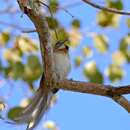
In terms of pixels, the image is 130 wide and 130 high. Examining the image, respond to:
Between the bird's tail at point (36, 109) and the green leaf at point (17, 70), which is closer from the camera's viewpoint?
the bird's tail at point (36, 109)

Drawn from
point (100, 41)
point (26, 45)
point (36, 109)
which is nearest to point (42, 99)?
point (36, 109)

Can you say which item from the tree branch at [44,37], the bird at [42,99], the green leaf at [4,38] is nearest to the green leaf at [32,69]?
the green leaf at [4,38]

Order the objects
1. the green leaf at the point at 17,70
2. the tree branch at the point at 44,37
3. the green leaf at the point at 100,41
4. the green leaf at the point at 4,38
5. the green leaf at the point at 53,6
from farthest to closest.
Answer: the green leaf at the point at 4,38, the green leaf at the point at 100,41, the green leaf at the point at 17,70, the green leaf at the point at 53,6, the tree branch at the point at 44,37

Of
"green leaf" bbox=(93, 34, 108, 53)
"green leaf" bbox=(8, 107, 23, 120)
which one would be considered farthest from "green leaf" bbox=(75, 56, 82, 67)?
"green leaf" bbox=(8, 107, 23, 120)

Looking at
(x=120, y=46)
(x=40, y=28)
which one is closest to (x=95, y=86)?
(x=40, y=28)

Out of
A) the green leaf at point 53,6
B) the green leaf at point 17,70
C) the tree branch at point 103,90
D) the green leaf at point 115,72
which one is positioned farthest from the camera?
the green leaf at point 115,72

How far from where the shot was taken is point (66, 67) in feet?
5.76

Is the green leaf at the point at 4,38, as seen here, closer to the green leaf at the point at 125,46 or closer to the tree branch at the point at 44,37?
the green leaf at the point at 125,46

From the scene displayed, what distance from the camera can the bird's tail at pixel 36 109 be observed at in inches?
64.7

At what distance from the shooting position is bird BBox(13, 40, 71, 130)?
1.65m

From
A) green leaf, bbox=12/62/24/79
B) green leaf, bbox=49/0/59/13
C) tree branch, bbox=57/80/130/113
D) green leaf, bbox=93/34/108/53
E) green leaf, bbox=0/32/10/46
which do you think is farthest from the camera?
green leaf, bbox=0/32/10/46

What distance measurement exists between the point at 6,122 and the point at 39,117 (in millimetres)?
146

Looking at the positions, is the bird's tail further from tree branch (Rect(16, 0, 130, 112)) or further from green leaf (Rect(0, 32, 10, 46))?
green leaf (Rect(0, 32, 10, 46))

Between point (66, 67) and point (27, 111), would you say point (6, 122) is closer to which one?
point (27, 111)
